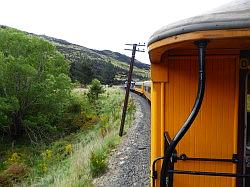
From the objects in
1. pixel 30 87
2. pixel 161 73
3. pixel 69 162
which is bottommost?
pixel 69 162

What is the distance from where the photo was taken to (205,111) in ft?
18.6

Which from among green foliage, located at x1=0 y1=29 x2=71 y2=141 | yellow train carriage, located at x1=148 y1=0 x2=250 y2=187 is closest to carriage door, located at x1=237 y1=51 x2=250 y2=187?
yellow train carriage, located at x1=148 y1=0 x2=250 y2=187

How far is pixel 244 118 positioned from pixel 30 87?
25.2m

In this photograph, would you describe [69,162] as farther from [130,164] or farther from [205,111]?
[205,111]

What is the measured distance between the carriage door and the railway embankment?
4366mm

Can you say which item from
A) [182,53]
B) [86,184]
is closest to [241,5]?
[182,53]

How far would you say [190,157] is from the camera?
226 inches

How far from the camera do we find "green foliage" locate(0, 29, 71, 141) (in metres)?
28.3

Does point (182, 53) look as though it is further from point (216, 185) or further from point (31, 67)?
point (31, 67)

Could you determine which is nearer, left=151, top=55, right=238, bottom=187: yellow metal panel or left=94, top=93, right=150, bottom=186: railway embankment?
left=151, top=55, right=238, bottom=187: yellow metal panel

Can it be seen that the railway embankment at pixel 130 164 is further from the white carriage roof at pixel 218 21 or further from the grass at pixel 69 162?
the white carriage roof at pixel 218 21

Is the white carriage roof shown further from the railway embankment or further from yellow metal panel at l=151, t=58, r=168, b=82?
the railway embankment

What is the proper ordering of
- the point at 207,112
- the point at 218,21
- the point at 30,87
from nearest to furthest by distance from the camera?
the point at 218,21 < the point at 207,112 < the point at 30,87

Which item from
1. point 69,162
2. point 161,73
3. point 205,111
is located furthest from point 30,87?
point 205,111
